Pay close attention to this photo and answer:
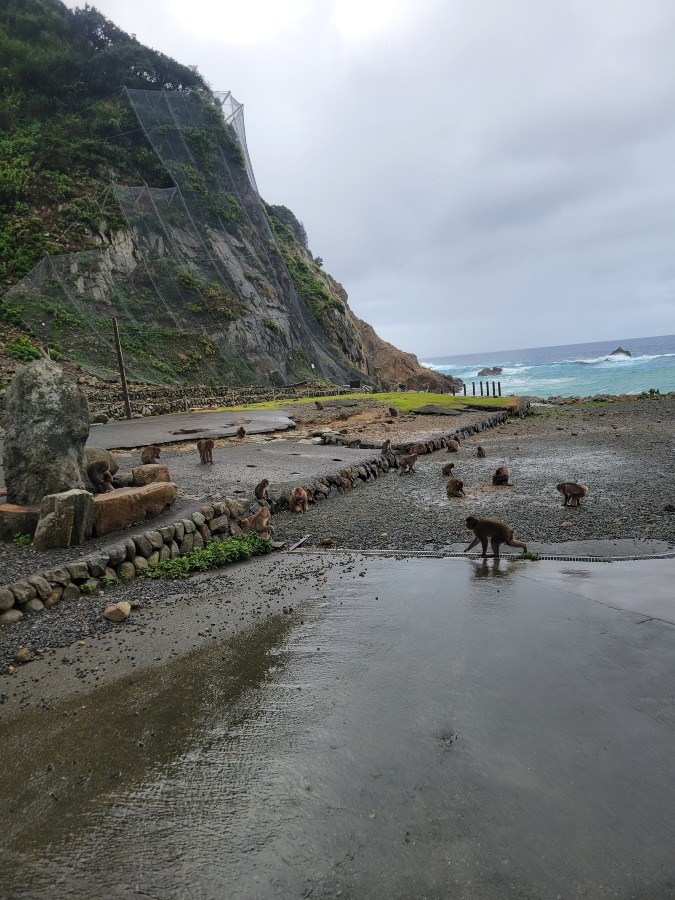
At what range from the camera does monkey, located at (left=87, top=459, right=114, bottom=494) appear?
895 centimetres

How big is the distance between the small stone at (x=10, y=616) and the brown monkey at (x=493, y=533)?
5524 millimetres

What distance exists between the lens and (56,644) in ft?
18.1

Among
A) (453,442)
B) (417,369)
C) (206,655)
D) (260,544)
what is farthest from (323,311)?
(206,655)

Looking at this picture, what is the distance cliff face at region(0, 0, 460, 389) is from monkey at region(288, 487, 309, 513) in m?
19.3

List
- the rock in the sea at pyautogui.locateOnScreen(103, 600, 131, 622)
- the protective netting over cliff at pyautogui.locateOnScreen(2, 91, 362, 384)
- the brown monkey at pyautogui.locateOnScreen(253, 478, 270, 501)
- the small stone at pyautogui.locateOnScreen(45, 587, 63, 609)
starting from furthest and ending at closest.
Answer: the protective netting over cliff at pyautogui.locateOnScreen(2, 91, 362, 384), the brown monkey at pyautogui.locateOnScreen(253, 478, 270, 501), the small stone at pyautogui.locateOnScreen(45, 587, 63, 609), the rock in the sea at pyautogui.locateOnScreen(103, 600, 131, 622)

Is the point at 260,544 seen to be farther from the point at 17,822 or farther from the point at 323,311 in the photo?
the point at 323,311

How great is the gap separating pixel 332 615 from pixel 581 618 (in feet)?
8.34

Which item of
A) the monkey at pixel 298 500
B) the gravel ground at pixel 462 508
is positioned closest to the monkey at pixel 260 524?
the gravel ground at pixel 462 508

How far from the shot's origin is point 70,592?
6.60 m

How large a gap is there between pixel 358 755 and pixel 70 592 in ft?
14.2

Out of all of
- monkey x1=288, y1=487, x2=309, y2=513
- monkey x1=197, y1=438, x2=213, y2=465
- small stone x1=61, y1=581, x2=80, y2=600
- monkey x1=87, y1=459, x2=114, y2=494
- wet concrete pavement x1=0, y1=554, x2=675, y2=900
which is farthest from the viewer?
monkey x1=197, y1=438, x2=213, y2=465

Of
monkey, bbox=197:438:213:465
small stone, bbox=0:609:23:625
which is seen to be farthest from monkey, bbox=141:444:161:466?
small stone, bbox=0:609:23:625

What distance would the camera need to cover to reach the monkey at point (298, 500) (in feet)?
36.1

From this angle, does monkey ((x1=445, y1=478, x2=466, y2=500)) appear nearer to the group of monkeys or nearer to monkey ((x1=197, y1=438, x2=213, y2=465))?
the group of monkeys
